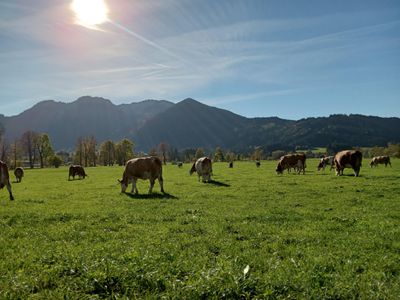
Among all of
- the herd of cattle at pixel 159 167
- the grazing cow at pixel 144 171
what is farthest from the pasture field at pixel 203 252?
the grazing cow at pixel 144 171

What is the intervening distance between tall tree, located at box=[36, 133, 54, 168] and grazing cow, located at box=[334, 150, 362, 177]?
94.9 meters

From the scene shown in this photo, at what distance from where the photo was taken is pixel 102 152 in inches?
5221

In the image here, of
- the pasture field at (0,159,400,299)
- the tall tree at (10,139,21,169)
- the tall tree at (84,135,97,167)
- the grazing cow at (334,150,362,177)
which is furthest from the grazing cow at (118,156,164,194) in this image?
the tall tree at (84,135,97,167)

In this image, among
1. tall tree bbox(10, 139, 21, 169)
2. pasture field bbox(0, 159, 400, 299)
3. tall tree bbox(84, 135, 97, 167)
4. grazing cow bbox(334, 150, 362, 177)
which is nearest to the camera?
pasture field bbox(0, 159, 400, 299)

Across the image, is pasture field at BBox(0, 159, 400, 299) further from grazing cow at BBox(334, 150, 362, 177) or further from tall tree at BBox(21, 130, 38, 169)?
tall tree at BBox(21, 130, 38, 169)

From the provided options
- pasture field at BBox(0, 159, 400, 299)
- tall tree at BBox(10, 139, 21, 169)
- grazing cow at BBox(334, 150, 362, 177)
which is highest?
tall tree at BBox(10, 139, 21, 169)

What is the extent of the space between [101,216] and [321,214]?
9779 mm

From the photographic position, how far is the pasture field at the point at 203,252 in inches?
275

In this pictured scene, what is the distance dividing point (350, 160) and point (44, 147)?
9900cm

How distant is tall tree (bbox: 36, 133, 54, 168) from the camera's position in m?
109

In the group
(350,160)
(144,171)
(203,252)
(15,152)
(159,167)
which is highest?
(15,152)

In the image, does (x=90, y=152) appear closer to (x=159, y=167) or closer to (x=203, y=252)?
(x=159, y=167)

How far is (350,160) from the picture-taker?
37406 mm

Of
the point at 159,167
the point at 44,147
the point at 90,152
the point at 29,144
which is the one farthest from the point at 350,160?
the point at 29,144
